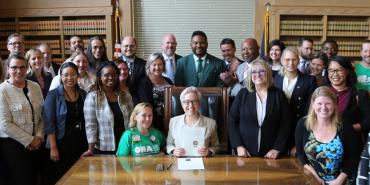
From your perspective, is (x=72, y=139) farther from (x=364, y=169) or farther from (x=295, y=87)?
(x=364, y=169)

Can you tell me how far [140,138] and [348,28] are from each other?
4.68m

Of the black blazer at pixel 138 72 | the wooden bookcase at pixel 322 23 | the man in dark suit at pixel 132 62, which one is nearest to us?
the black blazer at pixel 138 72

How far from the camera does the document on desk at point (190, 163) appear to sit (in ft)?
7.83

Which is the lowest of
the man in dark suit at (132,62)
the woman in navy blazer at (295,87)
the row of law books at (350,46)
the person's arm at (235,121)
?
the person's arm at (235,121)

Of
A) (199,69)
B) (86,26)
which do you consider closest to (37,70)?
(199,69)

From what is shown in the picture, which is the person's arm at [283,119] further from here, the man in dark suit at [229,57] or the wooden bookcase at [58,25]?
the wooden bookcase at [58,25]

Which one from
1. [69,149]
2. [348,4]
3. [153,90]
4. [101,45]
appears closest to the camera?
[69,149]

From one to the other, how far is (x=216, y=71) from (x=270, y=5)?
2.55 meters

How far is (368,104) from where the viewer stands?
285 cm

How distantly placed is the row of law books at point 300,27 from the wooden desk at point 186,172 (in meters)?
3.86

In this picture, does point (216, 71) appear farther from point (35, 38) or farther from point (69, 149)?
point (35, 38)

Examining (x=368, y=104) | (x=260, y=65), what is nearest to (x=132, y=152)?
(x=260, y=65)

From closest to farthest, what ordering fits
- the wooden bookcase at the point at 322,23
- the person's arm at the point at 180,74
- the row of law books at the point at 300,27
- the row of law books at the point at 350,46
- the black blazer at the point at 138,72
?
1. the black blazer at the point at 138,72
2. the person's arm at the point at 180,74
3. the wooden bookcase at the point at 322,23
4. the row of law books at the point at 300,27
5. the row of law books at the point at 350,46

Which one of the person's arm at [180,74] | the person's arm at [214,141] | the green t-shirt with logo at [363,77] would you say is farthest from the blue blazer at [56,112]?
the green t-shirt with logo at [363,77]
